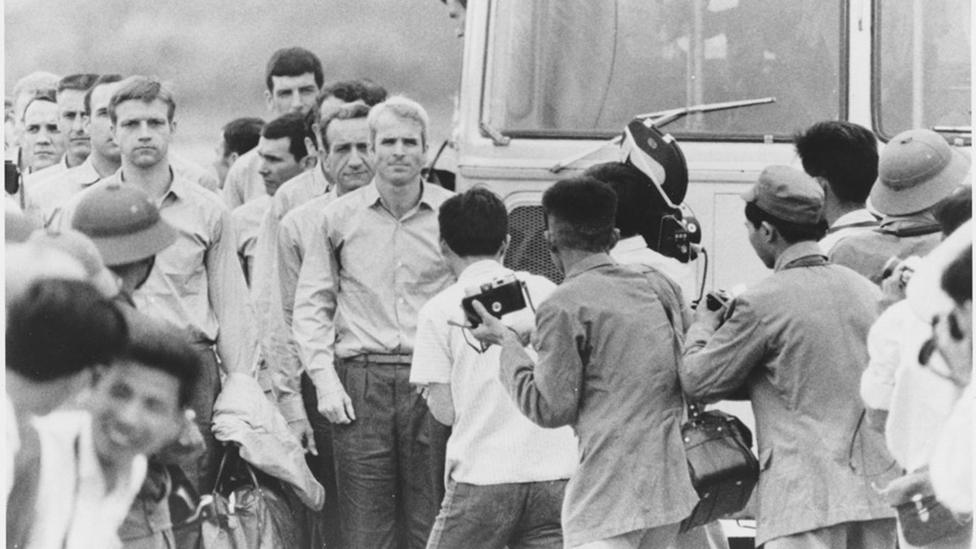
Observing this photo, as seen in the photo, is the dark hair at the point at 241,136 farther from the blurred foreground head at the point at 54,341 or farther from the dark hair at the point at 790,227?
the blurred foreground head at the point at 54,341

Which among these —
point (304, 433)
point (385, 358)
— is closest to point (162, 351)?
point (385, 358)

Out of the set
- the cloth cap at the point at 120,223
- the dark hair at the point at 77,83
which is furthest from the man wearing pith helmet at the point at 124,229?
the dark hair at the point at 77,83

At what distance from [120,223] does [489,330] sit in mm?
1071

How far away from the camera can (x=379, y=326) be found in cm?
864

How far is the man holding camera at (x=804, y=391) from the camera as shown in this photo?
22.5 ft

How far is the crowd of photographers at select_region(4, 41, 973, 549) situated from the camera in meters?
6.08

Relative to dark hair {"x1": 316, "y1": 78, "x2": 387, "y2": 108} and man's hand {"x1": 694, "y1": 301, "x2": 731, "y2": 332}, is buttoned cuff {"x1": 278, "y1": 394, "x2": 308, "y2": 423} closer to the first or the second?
dark hair {"x1": 316, "y1": 78, "x2": 387, "y2": 108}

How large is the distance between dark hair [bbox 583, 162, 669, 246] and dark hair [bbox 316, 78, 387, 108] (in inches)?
91.9

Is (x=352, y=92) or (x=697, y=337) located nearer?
(x=697, y=337)

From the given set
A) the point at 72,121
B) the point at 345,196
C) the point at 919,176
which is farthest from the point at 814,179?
the point at 72,121

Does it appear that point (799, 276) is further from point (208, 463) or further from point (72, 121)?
point (72, 121)

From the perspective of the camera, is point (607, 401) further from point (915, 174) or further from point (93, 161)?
point (93, 161)

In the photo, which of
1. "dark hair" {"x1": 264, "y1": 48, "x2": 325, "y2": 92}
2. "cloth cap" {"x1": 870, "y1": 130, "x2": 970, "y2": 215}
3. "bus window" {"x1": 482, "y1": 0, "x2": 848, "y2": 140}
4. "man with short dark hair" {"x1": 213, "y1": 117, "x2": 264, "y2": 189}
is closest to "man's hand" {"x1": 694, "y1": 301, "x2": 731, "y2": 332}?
"cloth cap" {"x1": 870, "y1": 130, "x2": 970, "y2": 215}

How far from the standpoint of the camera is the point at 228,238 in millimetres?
8008
